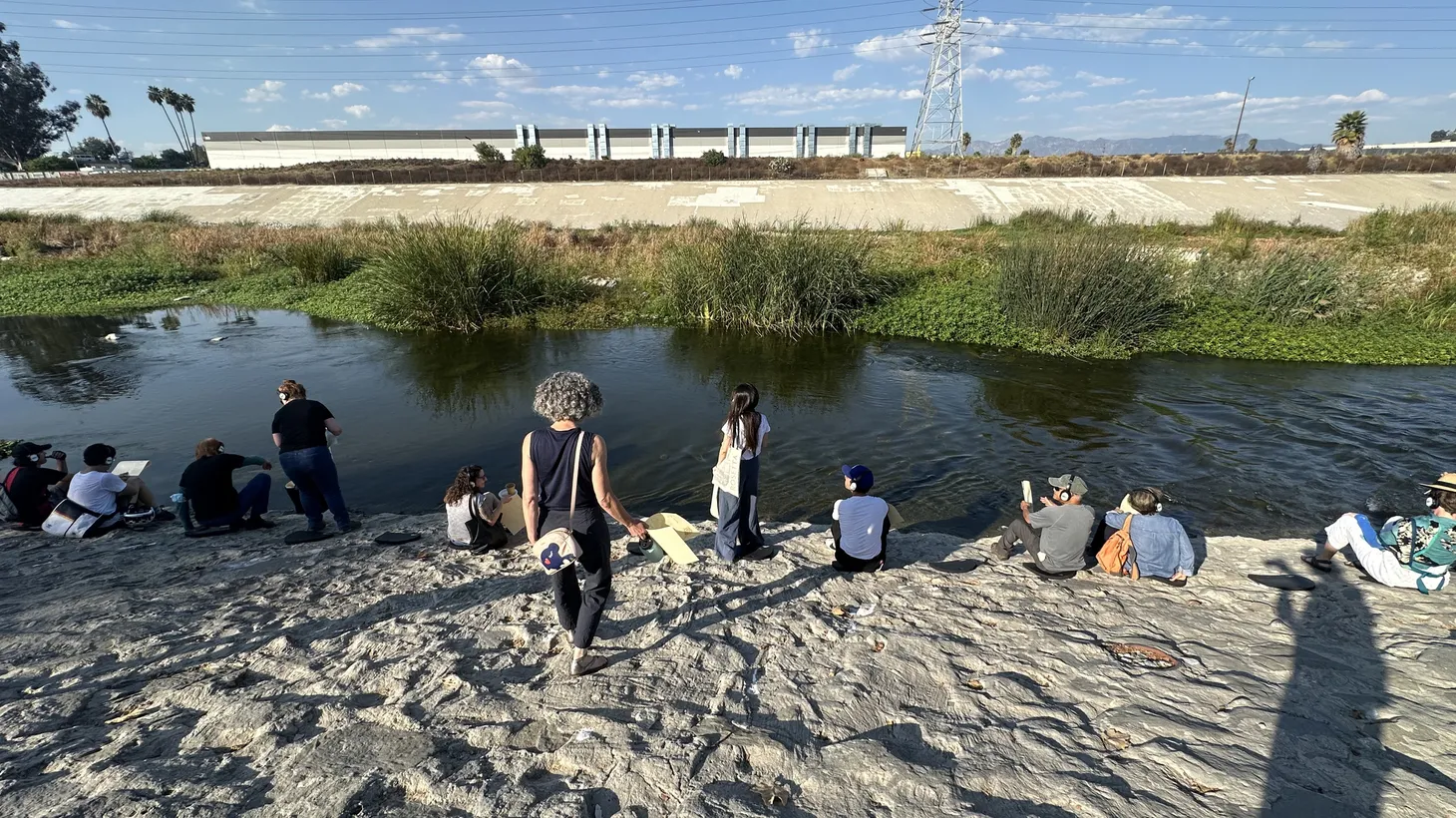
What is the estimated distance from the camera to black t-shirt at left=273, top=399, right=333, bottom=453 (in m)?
5.56

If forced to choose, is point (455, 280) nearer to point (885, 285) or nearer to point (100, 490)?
point (100, 490)

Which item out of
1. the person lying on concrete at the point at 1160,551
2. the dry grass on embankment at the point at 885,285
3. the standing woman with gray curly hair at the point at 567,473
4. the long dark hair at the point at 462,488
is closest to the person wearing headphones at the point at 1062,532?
the person lying on concrete at the point at 1160,551

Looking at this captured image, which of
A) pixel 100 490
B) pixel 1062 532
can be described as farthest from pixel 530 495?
pixel 100 490

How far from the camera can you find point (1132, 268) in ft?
41.8

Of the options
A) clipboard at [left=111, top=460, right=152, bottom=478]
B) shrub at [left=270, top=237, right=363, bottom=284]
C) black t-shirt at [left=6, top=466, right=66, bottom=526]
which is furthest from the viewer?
shrub at [left=270, top=237, right=363, bottom=284]

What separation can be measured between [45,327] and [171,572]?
53.7 feet

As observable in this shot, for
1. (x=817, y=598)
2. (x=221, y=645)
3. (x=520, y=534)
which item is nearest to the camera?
(x=221, y=645)

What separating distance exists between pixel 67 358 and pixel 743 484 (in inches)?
616

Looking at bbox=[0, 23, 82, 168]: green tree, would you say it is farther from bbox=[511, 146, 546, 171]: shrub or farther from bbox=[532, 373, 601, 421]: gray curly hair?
bbox=[532, 373, 601, 421]: gray curly hair

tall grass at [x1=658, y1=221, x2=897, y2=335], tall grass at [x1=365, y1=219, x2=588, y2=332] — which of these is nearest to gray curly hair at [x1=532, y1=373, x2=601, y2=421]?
tall grass at [x1=658, y1=221, x2=897, y2=335]

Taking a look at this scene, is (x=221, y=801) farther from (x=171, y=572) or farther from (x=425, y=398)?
(x=425, y=398)

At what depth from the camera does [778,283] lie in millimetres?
14406

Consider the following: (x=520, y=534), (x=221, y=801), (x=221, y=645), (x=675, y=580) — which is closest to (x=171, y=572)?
(x=221, y=645)

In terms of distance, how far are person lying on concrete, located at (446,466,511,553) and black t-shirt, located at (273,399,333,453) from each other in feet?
4.36
